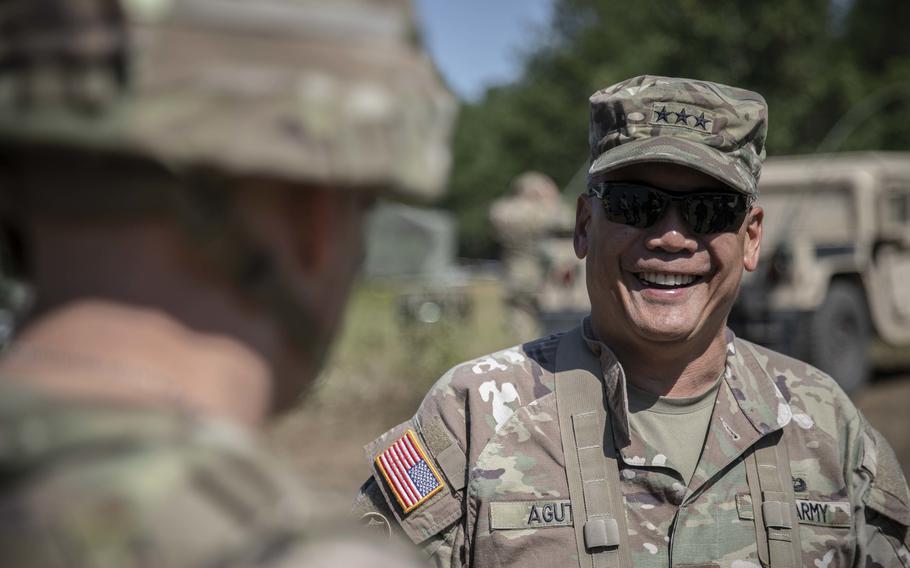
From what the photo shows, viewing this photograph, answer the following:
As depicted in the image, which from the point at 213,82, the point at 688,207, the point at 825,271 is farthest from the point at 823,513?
the point at 825,271

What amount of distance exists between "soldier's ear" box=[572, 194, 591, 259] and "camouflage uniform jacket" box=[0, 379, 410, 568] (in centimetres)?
173

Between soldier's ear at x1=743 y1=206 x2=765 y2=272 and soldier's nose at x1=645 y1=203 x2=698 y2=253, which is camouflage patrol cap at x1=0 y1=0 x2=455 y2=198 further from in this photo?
soldier's ear at x1=743 y1=206 x2=765 y2=272

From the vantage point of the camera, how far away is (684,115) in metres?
2.41

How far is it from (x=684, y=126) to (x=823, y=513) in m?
0.91

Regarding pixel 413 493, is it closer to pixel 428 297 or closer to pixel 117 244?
pixel 117 244

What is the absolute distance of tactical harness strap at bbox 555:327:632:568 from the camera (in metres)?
2.20

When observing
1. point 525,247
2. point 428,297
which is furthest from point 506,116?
point 525,247

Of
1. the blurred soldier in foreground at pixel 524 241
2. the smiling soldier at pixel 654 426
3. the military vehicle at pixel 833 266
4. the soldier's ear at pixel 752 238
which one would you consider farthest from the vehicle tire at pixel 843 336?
the smiling soldier at pixel 654 426

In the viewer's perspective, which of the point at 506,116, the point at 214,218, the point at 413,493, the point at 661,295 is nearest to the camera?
the point at 214,218

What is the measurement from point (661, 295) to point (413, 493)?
718mm

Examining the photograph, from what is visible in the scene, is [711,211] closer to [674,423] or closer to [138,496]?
[674,423]

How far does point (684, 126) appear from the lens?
239cm

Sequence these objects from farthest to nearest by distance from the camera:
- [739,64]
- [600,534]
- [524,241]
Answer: [739,64] → [524,241] → [600,534]

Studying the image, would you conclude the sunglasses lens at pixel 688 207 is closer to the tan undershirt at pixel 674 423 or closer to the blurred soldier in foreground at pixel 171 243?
the tan undershirt at pixel 674 423
